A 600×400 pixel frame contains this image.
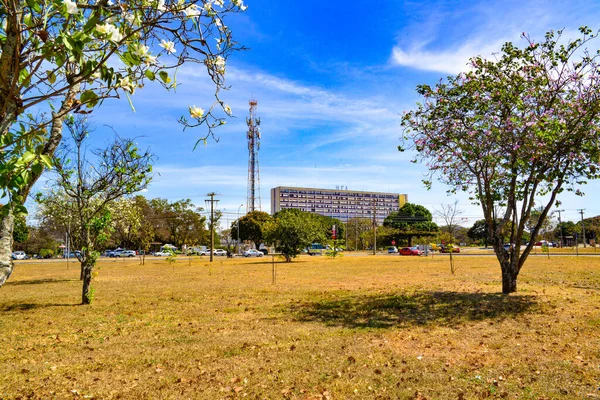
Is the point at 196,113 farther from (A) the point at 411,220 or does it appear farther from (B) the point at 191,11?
(A) the point at 411,220

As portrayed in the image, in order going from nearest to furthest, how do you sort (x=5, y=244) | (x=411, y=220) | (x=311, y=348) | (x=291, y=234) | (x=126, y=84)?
1. (x=126, y=84)
2. (x=5, y=244)
3. (x=311, y=348)
4. (x=291, y=234)
5. (x=411, y=220)

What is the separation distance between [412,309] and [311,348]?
14.8 feet

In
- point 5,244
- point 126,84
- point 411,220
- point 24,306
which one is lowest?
point 24,306

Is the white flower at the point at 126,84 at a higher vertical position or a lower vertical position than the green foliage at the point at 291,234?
higher

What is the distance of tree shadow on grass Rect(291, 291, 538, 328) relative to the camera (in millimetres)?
8867

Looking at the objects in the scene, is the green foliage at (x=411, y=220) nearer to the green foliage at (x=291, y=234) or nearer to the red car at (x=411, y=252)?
the red car at (x=411, y=252)

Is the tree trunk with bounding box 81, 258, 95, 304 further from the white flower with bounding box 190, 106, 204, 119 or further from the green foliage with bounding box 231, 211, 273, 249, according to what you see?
the green foliage with bounding box 231, 211, 273, 249

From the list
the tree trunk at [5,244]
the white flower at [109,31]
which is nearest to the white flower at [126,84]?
the white flower at [109,31]

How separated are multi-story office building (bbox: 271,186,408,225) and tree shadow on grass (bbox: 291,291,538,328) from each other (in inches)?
5551

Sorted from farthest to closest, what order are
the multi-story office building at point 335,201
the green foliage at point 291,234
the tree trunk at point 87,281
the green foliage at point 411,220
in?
the multi-story office building at point 335,201, the green foliage at point 411,220, the green foliage at point 291,234, the tree trunk at point 87,281

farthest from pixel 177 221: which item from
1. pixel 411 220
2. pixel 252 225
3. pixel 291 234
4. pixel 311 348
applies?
pixel 311 348

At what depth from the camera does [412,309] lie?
10.3 meters

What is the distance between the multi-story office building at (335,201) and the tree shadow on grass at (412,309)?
140999mm

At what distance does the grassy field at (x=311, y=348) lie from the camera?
16.2ft
